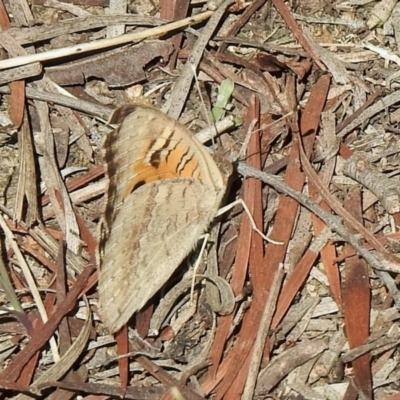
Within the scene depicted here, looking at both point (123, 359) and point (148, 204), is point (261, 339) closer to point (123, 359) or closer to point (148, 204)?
point (123, 359)

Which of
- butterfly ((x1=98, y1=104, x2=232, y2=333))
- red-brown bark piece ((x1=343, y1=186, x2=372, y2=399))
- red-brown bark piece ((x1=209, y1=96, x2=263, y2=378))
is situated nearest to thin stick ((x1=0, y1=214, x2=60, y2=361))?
butterfly ((x1=98, y1=104, x2=232, y2=333))

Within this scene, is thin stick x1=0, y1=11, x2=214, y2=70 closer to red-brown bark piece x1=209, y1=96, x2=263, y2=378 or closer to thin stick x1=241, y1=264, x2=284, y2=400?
red-brown bark piece x1=209, y1=96, x2=263, y2=378

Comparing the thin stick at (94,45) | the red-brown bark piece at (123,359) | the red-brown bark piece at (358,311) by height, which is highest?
the thin stick at (94,45)

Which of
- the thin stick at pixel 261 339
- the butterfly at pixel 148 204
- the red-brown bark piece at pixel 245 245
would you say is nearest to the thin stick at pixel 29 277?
the butterfly at pixel 148 204

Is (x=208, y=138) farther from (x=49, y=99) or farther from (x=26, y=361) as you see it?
(x=26, y=361)

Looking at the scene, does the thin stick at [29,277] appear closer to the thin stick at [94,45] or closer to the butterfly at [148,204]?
the butterfly at [148,204]

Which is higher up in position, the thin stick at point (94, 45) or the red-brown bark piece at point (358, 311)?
the thin stick at point (94, 45)

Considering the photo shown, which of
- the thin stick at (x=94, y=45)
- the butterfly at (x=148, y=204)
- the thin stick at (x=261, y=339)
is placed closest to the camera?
the butterfly at (x=148, y=204)
